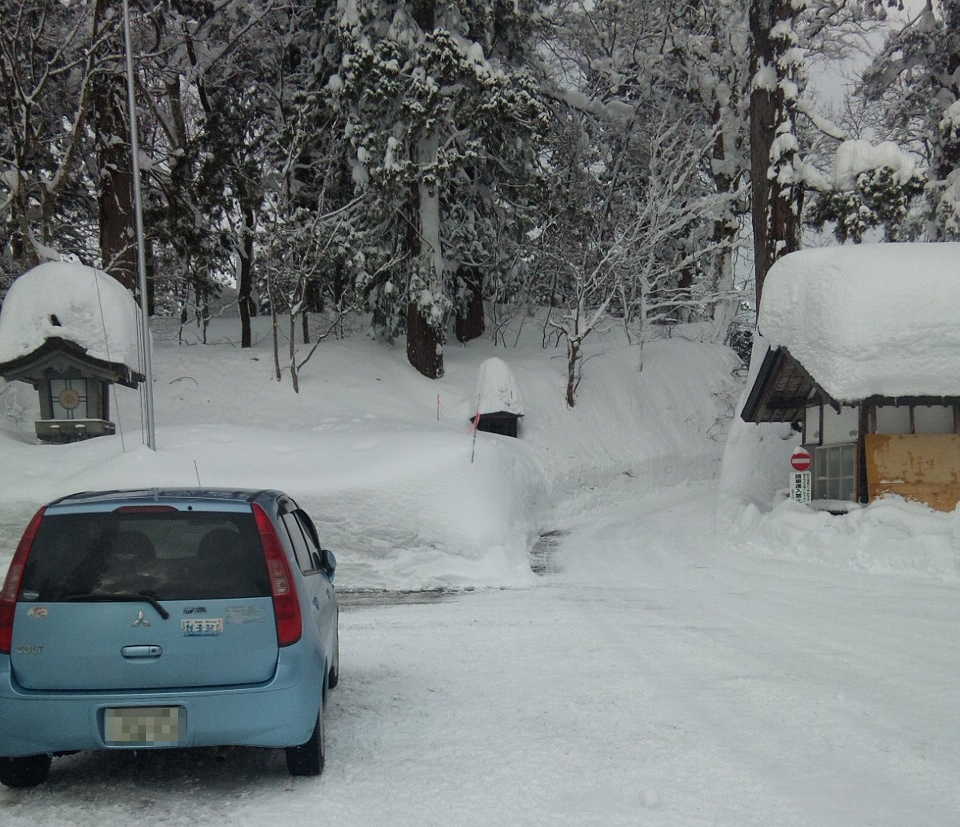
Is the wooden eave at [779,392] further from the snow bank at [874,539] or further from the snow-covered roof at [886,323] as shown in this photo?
the snow bank at [874,539]

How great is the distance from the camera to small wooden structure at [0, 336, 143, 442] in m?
17.0

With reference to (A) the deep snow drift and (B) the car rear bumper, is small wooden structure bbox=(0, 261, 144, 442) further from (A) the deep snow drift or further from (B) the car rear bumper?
(B) the car rear bumper

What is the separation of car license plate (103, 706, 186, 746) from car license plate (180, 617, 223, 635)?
373 mm

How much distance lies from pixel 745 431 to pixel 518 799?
55.1 ft

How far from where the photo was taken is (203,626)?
446 cm

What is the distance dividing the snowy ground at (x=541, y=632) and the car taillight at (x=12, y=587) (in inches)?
33.7

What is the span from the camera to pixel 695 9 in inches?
1040

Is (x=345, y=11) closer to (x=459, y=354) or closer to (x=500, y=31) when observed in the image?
(x=500, y=31)

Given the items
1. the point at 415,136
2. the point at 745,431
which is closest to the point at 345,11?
the point at 415,136

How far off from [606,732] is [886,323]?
433 inches

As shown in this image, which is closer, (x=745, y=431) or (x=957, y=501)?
(x=957, y=501)

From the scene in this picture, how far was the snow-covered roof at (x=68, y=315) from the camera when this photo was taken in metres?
17.0

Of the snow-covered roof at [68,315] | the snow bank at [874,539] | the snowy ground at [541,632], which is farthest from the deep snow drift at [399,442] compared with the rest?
the snow bank at [874,539]

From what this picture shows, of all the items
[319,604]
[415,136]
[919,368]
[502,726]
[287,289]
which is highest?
[415,136]
